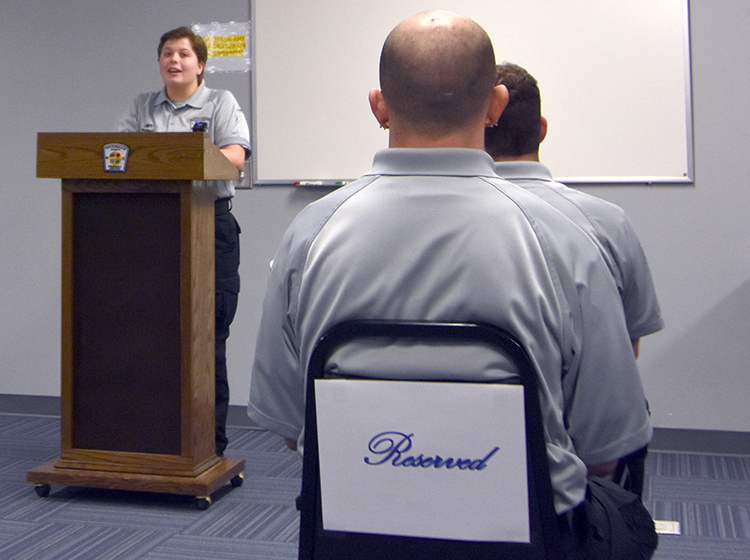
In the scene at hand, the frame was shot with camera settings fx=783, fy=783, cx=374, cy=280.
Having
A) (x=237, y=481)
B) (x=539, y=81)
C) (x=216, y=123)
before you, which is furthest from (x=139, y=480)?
(x=539, y=81)

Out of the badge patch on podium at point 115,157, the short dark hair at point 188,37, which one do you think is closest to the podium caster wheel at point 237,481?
the badge patch on podium at point 115,157

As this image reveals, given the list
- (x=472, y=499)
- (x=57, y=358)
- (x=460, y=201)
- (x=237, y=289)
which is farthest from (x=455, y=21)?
(x=57, y=358)

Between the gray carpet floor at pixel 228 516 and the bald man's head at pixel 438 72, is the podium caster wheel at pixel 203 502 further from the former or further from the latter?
the bald man's head at pixel 438 72

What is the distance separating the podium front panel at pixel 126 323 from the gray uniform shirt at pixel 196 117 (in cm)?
41

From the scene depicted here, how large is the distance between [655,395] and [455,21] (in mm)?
2692

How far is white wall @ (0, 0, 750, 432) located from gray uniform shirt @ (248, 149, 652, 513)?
252cm

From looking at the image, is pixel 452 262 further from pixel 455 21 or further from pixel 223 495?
pixel 223 495

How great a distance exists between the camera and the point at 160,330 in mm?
2500

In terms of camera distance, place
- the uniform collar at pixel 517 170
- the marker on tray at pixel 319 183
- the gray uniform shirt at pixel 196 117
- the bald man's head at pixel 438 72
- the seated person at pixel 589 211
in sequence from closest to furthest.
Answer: the bald man's head at pixel 438 72 → the seated person at pixel 589 211 → the uniform collar at pixel 517 170 → the gray uniform shirt at pixel 196 117 → the marker on tray at pixel 319 183

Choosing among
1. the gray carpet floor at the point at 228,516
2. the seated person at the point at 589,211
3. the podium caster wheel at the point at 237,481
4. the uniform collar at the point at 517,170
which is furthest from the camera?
the podium caster wheel at the point at 237,481

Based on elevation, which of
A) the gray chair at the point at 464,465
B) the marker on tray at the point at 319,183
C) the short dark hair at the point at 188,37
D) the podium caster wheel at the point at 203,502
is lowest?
the podium caster wheel at the point at 203,502

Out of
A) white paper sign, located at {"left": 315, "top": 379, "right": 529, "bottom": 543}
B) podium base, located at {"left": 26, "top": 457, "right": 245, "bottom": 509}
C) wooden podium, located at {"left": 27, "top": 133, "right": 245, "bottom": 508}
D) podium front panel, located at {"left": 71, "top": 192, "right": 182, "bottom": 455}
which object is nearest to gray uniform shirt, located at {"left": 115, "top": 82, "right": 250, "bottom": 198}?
wooden podium, located at {"left": 27, "top": 133, "right": 245, "bottom": 508}

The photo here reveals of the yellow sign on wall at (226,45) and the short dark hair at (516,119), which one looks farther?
the yellow sign on wall at (226,45)

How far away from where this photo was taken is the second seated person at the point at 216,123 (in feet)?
9.23
